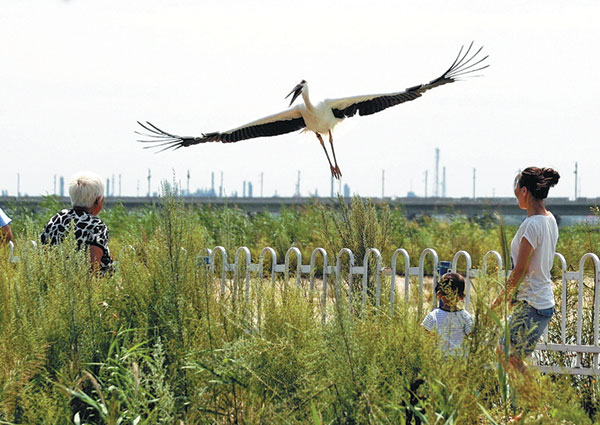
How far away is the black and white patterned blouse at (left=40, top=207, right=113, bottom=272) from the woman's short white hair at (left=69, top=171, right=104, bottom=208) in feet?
0.17

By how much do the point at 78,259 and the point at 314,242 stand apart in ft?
31.2

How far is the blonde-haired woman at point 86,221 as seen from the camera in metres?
4.74

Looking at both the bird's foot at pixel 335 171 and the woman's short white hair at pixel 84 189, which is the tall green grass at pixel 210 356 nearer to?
the woman's short white hair at pixel 84 189

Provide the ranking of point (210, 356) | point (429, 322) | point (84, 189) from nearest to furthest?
point (210, 356)
point (429, 322)
point (84, 189)

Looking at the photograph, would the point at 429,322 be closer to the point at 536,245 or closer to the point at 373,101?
the point at 536,245

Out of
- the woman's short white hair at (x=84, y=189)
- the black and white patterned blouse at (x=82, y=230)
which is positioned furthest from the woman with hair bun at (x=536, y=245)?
the woman's short white hair at (x=84, y=189)

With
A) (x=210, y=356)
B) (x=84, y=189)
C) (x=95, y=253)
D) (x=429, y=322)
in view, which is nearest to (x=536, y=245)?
(x=429, y=322)

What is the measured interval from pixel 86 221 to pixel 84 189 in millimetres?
221

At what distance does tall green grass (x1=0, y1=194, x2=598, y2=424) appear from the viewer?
9.34ft

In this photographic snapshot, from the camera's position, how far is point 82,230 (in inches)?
187

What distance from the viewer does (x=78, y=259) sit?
3672 mm

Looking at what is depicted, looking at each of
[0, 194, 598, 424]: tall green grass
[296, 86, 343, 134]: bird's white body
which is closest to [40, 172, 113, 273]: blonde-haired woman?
[0, 194, 598, 424]: tall green grass

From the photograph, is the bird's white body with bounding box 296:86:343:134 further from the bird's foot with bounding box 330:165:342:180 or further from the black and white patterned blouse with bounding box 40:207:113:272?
the black and white patterned blouse with bounding box 40:207:113:272

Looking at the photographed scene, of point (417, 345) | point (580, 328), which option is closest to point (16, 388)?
point (417, 345)
